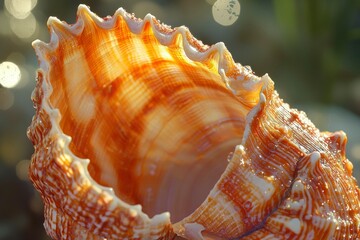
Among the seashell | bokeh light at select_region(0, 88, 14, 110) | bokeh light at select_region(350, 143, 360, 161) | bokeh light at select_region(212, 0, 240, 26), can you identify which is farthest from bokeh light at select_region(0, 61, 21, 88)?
bokeh light at select_region(350, 143, 360, 161)

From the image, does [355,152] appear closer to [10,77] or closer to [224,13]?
[224,13]

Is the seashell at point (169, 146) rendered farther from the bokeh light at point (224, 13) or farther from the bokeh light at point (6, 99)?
the bokeh light at point (224, 13)

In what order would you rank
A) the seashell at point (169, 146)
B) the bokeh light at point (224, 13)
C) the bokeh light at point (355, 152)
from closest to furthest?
the seashell at point (169, 146)
the bokeh light at point (355, 152)
the bokeh light at point (224, 13)

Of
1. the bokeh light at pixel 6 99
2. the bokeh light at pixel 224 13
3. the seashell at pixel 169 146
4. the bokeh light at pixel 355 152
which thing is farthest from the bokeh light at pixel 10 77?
the bokeh light at pixel 355 152

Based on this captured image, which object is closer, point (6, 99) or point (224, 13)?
point (6, 99)

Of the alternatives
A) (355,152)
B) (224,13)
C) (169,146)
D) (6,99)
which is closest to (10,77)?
(6,99)

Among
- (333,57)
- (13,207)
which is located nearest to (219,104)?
(13,207)

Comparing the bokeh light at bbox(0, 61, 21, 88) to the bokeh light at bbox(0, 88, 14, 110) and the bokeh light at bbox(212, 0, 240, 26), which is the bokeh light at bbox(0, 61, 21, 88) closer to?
the bokeh light at bbox(0, 88, 14, 110)

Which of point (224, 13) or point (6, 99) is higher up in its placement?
point (224, 13)

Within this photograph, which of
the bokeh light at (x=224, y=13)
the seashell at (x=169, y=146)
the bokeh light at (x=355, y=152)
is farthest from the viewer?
the bokeh light at (x=224, y=13)
